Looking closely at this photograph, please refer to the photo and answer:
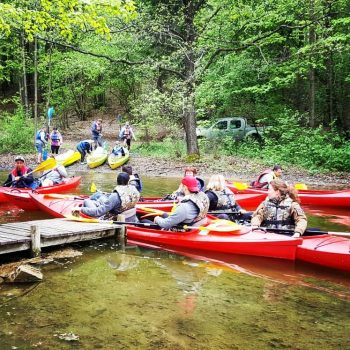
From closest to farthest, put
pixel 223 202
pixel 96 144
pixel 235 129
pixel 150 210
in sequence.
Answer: pixel 223 202 < pixel 150 210 < pixel 235 129 < pixel 96 144

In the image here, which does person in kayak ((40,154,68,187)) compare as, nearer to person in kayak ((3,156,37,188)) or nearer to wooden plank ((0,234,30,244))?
person in kayak ((3,156,37,188))

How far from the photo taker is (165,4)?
663 inches

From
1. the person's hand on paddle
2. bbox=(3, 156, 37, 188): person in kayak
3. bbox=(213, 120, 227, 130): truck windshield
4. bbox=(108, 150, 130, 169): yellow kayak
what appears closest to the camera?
the person's hand on paddle

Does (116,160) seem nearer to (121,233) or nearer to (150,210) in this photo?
(150,210)

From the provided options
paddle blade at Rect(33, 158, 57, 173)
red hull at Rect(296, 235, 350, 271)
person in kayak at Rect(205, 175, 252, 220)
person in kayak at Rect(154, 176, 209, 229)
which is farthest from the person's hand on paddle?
paddle blade at Rect(33, 158, 57, 173)

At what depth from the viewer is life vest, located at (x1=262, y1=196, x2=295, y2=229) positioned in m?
6.82

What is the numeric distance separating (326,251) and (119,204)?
12.0 feet

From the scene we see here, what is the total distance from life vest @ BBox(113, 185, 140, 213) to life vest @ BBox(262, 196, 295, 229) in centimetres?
239

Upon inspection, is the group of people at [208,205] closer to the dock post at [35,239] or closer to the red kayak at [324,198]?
the dock post at [35,239]

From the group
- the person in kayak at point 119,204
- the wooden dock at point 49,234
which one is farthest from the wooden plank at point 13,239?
the person in kayak at point 119,204

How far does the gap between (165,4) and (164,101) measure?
3739 mm

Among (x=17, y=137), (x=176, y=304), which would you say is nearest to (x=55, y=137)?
(x=17, y=137)

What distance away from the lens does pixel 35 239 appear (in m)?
6.62

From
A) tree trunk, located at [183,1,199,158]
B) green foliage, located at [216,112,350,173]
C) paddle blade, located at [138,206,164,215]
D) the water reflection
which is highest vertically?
tree trunk, located at [183,1,199,158]
